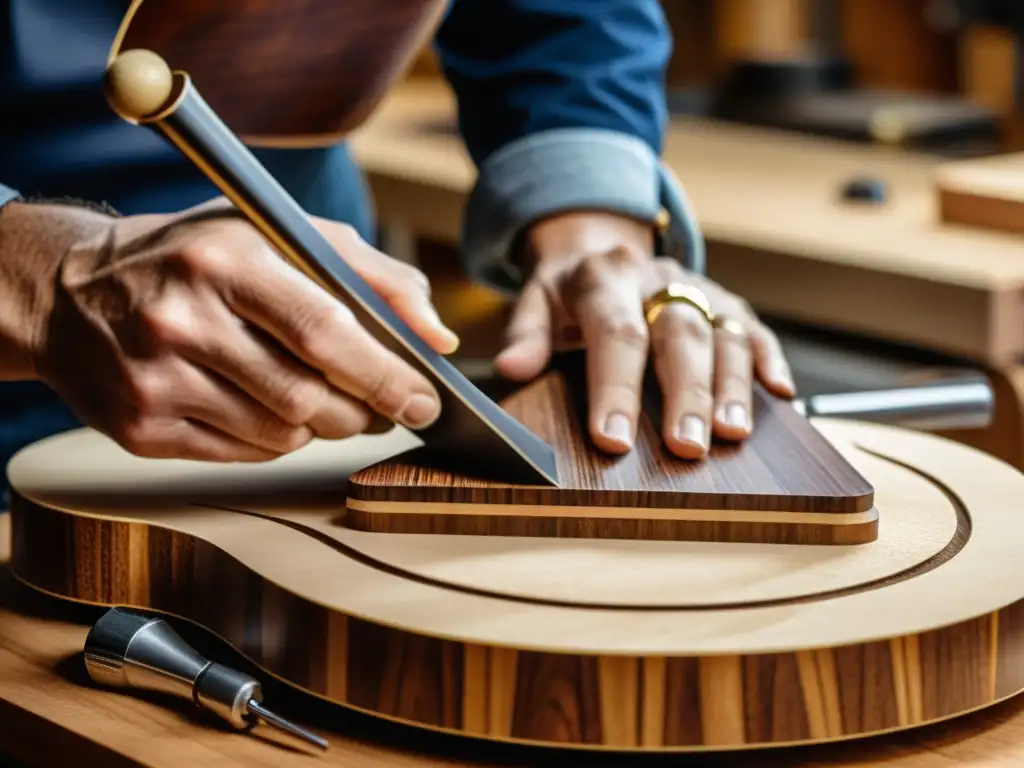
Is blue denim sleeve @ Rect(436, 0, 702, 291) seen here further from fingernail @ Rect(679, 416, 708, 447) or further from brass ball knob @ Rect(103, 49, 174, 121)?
brass ball knob @ Rect(103, 49, 174, 121)

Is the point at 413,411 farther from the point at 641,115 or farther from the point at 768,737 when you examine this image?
the point at 641,115

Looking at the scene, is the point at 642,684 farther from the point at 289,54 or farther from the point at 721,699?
the point at 289,54

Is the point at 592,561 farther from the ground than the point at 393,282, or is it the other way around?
the point at 393,282

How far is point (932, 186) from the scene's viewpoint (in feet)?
5.53

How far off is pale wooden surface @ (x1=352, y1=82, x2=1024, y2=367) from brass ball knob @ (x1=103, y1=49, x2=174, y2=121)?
86 cm

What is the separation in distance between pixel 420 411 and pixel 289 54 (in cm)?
30

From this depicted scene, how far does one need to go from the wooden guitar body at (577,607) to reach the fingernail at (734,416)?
66 millimetres

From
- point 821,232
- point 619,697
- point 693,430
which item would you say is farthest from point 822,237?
point 619,697

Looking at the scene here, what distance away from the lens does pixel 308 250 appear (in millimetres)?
640

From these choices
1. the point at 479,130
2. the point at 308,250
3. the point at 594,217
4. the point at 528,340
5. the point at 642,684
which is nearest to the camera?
the point at 642,684

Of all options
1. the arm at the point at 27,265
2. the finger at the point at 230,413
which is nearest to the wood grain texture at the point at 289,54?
the arm at the point at 27,265

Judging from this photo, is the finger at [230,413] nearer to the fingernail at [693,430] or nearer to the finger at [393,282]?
the finger at [393,282]

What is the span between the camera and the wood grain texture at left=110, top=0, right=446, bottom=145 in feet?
2.66

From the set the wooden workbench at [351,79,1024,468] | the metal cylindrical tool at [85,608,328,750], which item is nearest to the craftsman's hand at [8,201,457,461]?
the metal cylindrical tool at [85,608,328,750]
